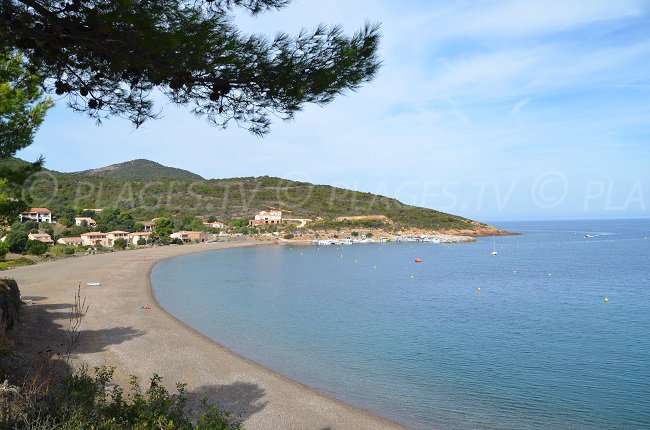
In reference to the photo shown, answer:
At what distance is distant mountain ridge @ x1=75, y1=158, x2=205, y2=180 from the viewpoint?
428ft

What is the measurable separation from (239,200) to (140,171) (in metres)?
39.9

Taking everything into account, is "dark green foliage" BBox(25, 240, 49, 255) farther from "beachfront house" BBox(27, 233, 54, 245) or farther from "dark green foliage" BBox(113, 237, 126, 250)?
"dark green foliage" BBox(113, 237, 126, 250)

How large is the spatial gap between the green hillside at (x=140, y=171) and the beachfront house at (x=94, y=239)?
62337mm

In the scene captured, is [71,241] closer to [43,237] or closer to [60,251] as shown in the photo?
[43,237]

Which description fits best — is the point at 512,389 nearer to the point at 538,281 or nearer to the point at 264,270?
the point at 538,281

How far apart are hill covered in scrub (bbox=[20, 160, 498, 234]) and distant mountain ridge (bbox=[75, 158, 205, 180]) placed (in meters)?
4.85

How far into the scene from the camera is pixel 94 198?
9294 centimetres

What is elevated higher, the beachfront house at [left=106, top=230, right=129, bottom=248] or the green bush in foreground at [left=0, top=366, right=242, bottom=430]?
the green bush in foreground at [left=0, top=366, right=242, bottom=430]

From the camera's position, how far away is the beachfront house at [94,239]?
63.3 m

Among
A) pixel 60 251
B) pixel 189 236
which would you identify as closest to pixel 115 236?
pixel 189 236

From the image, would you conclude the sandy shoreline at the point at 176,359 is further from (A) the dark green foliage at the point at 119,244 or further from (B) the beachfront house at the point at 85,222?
(B) the beachfront house at the point at 85,222

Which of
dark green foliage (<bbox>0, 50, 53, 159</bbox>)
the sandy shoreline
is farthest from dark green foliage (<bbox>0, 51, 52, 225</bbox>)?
the sandy shoreline

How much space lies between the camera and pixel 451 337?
19641 mm

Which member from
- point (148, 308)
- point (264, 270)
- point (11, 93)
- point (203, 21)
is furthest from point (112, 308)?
point (264, 270)
